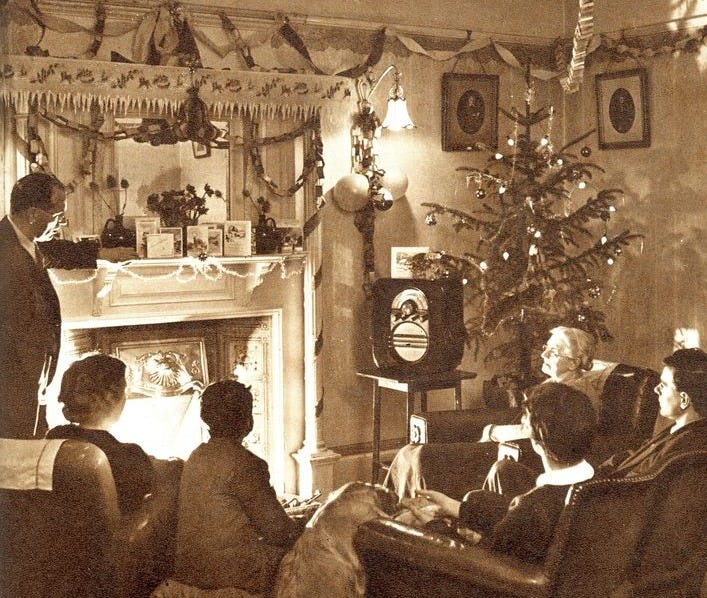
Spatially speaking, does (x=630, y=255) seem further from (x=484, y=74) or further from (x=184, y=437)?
(x=184, y=437)

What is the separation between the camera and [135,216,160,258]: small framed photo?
5027 millimetres

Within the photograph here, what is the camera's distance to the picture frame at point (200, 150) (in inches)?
211

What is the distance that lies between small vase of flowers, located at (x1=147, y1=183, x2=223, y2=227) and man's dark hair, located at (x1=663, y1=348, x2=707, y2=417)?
2.56 metres

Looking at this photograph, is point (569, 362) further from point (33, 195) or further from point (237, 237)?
point (33, 195)

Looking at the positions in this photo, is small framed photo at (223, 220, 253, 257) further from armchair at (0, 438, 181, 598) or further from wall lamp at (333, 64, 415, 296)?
armchair at (0, 438, 181, 598)

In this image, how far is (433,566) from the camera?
116 inches

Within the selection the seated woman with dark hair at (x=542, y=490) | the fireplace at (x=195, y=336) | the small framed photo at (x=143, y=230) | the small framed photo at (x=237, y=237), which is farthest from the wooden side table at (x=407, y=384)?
the seated woman with dark hair at (x=542, y=490)

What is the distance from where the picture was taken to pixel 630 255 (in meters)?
6.30

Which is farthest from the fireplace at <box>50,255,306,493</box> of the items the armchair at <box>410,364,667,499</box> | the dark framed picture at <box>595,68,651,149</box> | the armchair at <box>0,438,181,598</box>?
the dark framed picture at <box>595,68,651,149</box>

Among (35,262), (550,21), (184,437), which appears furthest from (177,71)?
(550,21)

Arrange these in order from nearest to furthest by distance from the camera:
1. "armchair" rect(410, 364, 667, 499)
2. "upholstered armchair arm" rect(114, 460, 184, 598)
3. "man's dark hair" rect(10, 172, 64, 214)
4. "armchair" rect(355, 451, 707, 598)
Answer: "armchair" rect(355, 451, 707, 598)
"upholstered armchair arm" rect(114, 460, 184, 598)
"man's dark hair" rect(10, 172, 64, 214)
"armchair" rect(410, 364, 667, 499)

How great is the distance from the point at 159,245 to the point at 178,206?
9.3 inches

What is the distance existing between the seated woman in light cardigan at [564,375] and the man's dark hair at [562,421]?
4.60 feet

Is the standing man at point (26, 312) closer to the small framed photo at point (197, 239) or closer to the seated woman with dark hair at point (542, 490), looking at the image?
the small framed photo at point (197, 239)
